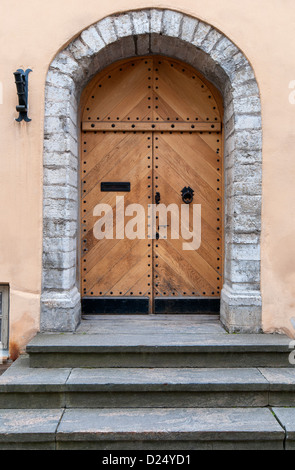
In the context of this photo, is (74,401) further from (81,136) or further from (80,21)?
(80,21)

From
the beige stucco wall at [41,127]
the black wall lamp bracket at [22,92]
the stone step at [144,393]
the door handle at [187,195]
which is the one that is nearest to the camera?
the stone step at [144,393]

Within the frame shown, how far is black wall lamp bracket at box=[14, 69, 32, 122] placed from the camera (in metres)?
3.39

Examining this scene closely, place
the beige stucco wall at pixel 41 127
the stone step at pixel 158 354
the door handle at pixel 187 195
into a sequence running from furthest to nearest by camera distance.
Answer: the door handle at pixel 187 195, the beige stucco wall at pixel 41 127, the stone step at pixel 158 354

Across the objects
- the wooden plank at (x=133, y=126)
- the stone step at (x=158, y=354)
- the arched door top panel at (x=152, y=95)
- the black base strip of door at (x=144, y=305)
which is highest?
the arched door top panel at (x=152, y=95)

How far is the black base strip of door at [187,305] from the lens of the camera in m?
4.09

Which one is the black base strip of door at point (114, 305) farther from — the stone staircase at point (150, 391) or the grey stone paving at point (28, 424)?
the grey stone paving at point (28, 424)

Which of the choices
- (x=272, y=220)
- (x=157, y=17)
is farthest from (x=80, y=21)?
(x=272, y=220)

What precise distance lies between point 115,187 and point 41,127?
0.97 meters

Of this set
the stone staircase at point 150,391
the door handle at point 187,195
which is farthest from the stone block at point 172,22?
the stone staircase at point 150,391

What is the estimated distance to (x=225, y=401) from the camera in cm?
290

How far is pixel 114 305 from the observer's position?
4.07m

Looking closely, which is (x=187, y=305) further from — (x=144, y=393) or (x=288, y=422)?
(x=288, y=422)

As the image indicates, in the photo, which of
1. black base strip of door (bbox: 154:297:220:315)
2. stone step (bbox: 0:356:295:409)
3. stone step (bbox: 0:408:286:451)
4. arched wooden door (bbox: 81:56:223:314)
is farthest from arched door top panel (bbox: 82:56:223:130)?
stone step (bbox: 0:408:286:451)

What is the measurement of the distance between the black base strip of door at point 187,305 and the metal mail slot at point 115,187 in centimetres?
124
